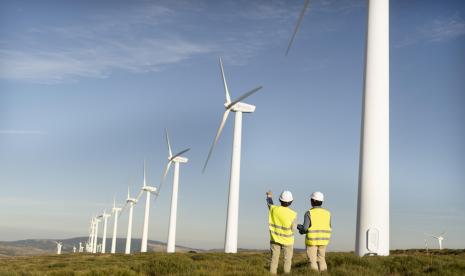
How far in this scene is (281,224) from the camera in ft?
48.6

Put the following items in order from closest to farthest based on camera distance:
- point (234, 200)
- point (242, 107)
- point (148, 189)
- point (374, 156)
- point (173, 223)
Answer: point (374, 156) → point (234, 200) → point (242, 107) → point (173, 223) → point (148, 189)

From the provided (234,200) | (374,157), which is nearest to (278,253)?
(374,157)

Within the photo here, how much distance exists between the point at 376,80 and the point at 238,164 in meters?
32.4

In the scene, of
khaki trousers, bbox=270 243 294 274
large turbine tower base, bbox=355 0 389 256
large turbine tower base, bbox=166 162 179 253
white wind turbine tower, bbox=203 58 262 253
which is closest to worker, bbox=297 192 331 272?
khaki trousers, bbox=270 243 294 274

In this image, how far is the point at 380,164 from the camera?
21.2m

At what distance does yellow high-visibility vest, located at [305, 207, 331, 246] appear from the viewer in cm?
1461

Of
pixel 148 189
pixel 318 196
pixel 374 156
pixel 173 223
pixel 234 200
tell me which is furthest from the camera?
pixel 148 189

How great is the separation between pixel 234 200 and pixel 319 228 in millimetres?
38368

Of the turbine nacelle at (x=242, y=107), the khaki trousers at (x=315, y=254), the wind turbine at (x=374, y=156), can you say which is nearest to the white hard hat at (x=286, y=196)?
the khaki trousers at (x=315, y=254)

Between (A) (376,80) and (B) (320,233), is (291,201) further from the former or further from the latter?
(A) (376,80)

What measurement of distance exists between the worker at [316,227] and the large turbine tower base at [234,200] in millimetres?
37405

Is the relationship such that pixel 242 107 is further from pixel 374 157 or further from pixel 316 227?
pixel 316 227

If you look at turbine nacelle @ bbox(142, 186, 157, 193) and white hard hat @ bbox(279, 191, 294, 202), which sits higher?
turbine nacelle @ bbox(142, 186, 157, 193)

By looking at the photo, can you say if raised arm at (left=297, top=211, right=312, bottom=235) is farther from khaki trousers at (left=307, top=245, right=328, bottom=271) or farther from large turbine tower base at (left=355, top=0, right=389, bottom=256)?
large turbine tower base at (left=355, top=0, right=389, bottom=256)
